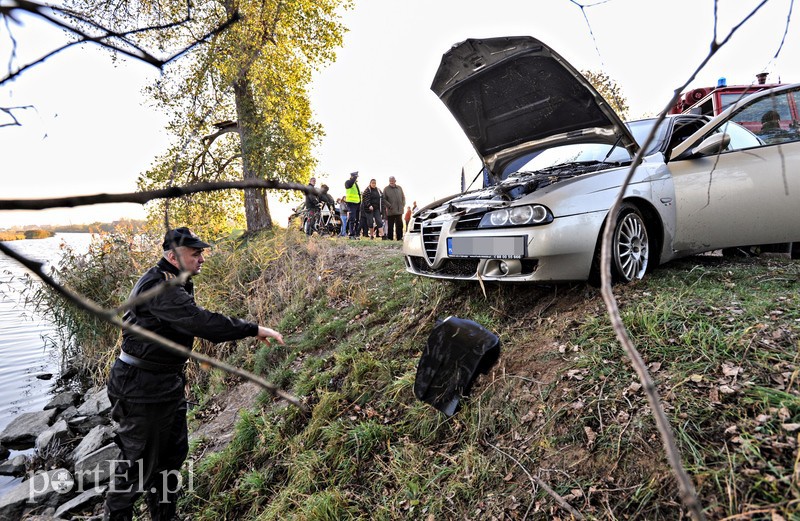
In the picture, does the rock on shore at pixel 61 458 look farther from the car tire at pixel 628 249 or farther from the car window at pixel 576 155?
the car window at pixel 576 155

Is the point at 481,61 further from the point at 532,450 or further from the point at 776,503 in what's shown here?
the point at 776,503

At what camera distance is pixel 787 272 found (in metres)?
3.63

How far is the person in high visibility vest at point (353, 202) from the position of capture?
38.8ft

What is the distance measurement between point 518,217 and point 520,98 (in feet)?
4.52

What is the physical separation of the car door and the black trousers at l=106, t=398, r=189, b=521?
4.55 m

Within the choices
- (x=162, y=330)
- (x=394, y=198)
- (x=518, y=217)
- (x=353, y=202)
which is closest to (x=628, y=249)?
(x=518, y=217)

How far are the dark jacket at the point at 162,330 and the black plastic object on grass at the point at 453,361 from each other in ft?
4.40

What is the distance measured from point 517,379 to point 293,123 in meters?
10.3

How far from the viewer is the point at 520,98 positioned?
4031 millimetres

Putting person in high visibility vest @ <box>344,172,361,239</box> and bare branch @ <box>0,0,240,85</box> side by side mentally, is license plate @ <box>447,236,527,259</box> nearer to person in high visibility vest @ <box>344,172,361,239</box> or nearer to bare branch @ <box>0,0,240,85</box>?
bare branch @ <box>0,0,240,85</box>

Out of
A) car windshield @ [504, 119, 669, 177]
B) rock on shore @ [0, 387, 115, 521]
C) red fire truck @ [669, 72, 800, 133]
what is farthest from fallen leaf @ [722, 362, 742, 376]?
rock on shore @ [0, 387, 115, 521]

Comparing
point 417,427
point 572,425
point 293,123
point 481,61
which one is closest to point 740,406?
point 572,425

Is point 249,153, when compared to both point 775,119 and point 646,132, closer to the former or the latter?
point 646,132

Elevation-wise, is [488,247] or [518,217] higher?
[518,217]
